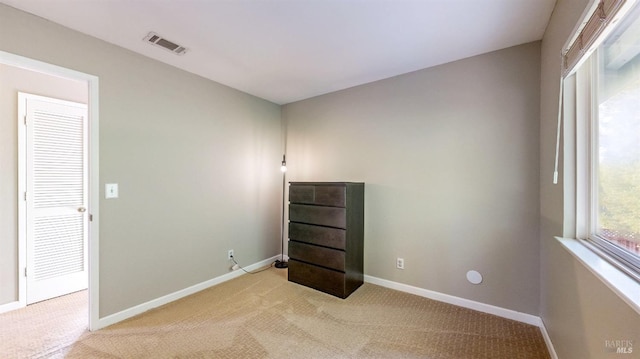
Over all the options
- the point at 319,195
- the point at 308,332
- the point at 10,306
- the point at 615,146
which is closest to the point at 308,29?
the point at 319,195

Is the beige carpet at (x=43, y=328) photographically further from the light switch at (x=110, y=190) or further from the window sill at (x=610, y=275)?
the window sill at (x=610, y=275)

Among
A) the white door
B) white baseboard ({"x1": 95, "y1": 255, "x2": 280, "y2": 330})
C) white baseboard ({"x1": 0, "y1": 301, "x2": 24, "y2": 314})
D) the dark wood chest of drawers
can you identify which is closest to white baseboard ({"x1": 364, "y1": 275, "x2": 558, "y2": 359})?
the dark wood chest of drawers

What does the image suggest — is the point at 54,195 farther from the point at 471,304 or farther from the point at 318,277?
the point at 471,304

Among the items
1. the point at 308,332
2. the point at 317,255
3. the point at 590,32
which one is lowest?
the point at 308,332

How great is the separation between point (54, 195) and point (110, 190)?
1060 mm

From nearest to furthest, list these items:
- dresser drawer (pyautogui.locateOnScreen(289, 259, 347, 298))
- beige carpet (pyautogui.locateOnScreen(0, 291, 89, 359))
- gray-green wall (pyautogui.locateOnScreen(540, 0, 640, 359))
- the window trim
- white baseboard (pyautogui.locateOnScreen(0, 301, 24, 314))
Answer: gray-green wall (pyautogui.locateOnScreen(540, 0, 640, 359)) < the window trim < beige carpet (pyautogui.locateOnScreen(0, 291, 89, 359)) < white baseboard (pyautogui.locateOnScreen(0, 301, 24, 314)) < dresser drawer (pyautogui.locateOnScreen(289, 259, 347, 298))

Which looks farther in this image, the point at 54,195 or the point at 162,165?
the point at 54,195

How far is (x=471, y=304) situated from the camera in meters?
2.35

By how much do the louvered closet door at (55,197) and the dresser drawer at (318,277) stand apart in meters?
2.30

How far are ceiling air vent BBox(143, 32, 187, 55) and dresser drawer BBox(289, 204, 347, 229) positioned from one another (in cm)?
188

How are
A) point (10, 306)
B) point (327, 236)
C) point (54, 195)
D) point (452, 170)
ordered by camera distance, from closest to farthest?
point (10, 306) → point (452, 170) → point (54, 195) → point (327, 236)

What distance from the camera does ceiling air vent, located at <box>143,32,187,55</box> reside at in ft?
6.62

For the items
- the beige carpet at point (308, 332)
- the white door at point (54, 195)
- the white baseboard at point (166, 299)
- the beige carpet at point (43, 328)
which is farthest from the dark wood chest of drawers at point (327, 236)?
the white door at point (54, 195)

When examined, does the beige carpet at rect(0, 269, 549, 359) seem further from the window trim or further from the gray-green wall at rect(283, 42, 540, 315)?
the window trim
